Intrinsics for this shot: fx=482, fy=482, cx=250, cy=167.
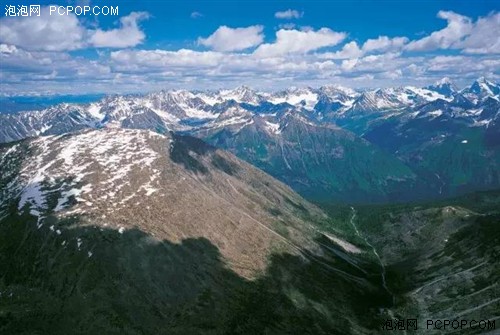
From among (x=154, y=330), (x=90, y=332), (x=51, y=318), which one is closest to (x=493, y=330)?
(x=154, y=330)

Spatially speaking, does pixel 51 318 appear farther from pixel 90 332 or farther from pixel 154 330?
pixel 154 330

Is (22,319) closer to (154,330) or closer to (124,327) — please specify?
(124,327)

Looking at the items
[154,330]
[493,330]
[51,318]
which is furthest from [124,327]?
[493,330]

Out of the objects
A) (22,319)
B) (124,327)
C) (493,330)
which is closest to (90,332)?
(124,327)

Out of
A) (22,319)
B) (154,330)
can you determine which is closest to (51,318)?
(22,319)

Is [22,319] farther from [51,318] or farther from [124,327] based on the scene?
[124,327]
